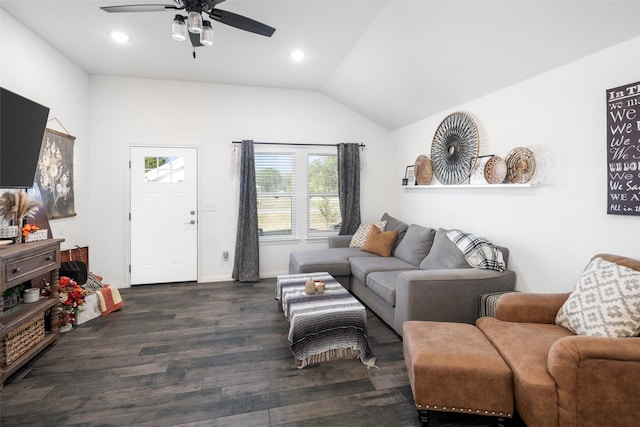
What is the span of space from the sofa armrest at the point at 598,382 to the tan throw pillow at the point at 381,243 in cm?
270

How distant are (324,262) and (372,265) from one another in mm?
623

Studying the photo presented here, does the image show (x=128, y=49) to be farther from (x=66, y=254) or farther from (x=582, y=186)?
(x=582, y=186)

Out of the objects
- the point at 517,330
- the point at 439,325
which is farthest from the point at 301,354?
the point at 517,330

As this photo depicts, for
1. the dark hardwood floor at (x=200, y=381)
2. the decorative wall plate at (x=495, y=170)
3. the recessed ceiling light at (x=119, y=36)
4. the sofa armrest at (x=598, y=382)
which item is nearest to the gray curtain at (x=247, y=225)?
the dark hardwood floor at (x=200, y=381)

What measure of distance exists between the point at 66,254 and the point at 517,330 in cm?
467

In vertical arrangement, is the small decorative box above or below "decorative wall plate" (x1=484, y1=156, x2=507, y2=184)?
below

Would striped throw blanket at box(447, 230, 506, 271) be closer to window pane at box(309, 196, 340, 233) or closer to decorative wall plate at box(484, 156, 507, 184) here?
decorative wall plate at box(484, 156, 507, 184)

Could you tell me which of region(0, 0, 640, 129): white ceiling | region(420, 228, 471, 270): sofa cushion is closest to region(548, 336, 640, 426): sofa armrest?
region(420, 228, 471, 270): sofa cushion

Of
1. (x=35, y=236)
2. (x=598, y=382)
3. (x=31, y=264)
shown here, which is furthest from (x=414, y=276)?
(x=35, y=236)

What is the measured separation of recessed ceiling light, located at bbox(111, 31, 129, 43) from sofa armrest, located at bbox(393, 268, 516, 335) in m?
3.67

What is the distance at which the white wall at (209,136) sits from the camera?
437 centimetres

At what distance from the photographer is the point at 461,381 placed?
1.70 metres

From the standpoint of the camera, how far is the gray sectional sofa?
104 inches

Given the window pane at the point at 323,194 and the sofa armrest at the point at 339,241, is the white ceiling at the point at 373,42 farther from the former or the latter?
the sofa armrest at the point at 339,241
